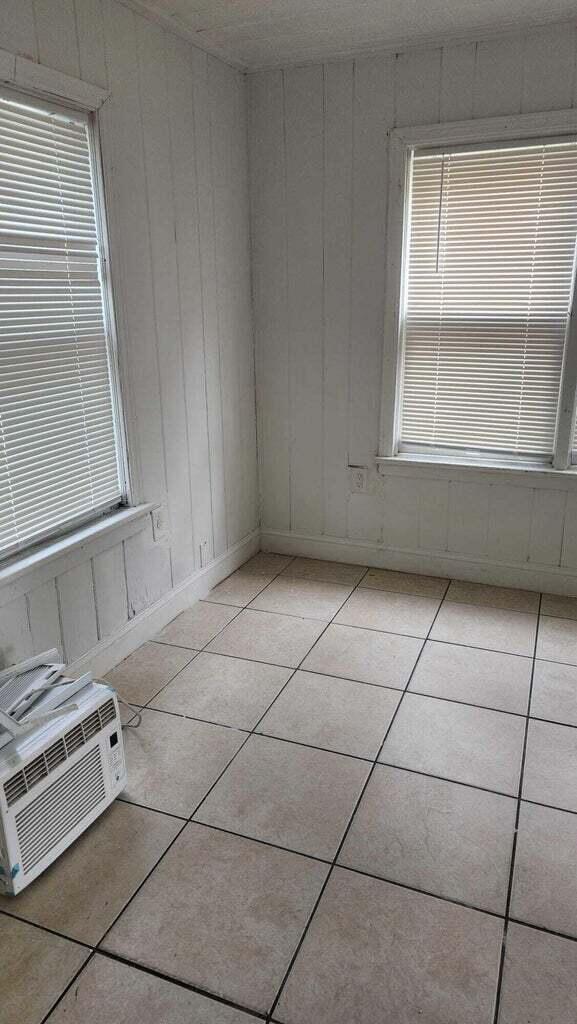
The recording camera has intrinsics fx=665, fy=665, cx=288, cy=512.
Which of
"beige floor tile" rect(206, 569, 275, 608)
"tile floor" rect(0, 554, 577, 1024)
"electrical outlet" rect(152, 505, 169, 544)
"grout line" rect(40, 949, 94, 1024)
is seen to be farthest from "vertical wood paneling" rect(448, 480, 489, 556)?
"grout line" rect(40, 949, 94, 1024)

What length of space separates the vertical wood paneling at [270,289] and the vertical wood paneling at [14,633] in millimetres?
1786

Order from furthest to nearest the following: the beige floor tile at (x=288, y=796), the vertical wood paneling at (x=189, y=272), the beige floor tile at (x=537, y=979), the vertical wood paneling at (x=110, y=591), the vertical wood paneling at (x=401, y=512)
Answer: the vertical wood paneling at (x=401, y=512)
the vertical wood paneling at (x=189, y=272)
the vertical wood paneling at (x=110, y=591)
the beige floor tile at (x=288, y=796)
the beige floor tile at (x=537, y=979)

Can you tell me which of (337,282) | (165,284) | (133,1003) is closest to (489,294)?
(337,282)

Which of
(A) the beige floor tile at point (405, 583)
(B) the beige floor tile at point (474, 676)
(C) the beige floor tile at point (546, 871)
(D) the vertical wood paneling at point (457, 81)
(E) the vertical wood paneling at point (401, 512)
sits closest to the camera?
(C) the beige floor tile at point (546, 871)

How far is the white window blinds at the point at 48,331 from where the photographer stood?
2.01 m

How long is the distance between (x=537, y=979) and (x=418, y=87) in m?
3.20

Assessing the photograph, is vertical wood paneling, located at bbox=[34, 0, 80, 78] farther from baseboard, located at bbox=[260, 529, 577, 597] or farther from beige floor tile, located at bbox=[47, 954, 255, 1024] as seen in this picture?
beige floor tile, located at bbox=[47, 954, 255, 1024]

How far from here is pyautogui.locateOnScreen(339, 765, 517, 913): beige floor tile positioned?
5.47 ft

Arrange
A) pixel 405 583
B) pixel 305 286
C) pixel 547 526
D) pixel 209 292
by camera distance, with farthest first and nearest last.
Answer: pixel 405 583 → pixel 305 286 → pixel 547 526 → pixel 209 292

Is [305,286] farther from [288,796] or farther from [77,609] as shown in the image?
[288,796]

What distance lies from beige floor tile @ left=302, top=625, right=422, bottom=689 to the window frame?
3.29ft

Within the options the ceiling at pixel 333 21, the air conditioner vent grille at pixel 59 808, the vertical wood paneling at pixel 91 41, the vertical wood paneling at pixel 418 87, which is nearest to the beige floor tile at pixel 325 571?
the air conditioner vent grille at pixel 59 808

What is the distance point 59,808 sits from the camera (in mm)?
1722

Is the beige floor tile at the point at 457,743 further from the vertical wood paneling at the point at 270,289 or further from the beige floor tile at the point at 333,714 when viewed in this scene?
the vertical wood paneling at the point at 270,289
